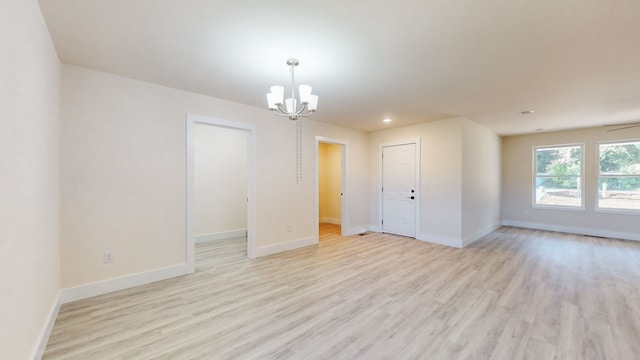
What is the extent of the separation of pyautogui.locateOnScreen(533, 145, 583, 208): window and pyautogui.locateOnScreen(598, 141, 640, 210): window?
365mm

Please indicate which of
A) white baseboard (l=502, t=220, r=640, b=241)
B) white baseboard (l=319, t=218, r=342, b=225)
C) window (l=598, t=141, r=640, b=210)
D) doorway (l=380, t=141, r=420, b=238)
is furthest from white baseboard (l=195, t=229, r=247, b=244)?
window (l=598, t=141, r=640, b=210)

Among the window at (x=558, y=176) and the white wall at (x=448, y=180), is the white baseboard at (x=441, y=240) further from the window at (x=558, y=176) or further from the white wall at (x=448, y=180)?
the window at (x=558, y=176)

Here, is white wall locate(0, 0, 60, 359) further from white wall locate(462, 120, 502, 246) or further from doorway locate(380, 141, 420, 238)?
white wall locate(462, 120, 502, 246)

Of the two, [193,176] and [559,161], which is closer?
[193,176]

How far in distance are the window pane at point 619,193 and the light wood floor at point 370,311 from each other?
7.82 ft

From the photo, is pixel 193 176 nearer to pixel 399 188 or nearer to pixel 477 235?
pixel 399 188

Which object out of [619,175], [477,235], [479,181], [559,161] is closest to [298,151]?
[479,181]

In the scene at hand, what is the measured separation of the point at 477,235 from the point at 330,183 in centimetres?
386

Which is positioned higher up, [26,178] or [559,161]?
[559,161]

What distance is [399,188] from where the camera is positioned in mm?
6098

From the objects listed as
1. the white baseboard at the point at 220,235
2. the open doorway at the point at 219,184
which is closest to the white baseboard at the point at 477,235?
the open doorway at the point at 219,184

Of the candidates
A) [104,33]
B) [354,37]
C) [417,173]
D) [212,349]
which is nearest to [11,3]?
[104,33]

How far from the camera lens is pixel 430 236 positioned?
5.48 metres

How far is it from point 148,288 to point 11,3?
9.35 feet
